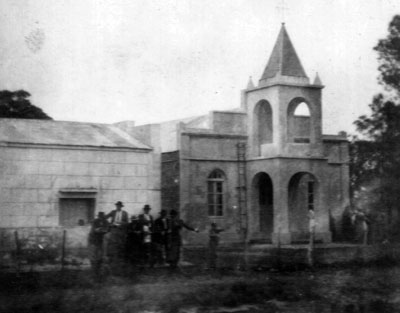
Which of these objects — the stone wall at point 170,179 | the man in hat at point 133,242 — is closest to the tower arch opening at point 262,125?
the stone wall at point 170,179

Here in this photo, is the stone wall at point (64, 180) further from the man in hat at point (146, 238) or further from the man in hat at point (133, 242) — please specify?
the man in hat at point (146, 238)

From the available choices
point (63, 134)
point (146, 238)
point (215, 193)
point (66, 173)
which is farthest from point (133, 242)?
point (215, 193)

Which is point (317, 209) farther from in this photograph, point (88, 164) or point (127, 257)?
point (127, 257)

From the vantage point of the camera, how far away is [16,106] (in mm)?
34875

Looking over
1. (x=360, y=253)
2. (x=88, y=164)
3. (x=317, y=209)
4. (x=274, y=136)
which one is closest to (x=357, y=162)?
(x=317, y=209)

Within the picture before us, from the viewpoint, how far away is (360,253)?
2141 cm

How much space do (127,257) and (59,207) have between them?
214 inches

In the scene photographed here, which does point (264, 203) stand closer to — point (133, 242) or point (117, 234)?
point (133, 242)

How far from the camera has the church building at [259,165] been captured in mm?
28281

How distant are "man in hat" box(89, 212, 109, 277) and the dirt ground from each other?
0.47 meters

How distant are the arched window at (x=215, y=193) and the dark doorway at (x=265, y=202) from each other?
147 cm

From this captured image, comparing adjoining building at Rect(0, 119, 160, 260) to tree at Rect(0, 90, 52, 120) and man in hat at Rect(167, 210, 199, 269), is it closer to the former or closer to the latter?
man in hat at Rect(167, 210, 199, 269)

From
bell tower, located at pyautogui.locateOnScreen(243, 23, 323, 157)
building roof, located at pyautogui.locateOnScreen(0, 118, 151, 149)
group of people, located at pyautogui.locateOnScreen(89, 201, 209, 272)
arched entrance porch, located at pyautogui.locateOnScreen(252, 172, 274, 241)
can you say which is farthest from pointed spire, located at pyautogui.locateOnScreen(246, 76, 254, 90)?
group of people, located at pyautogui.locateOnScreen(89, 201, 209, 272)

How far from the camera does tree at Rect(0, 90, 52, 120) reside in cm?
3466
